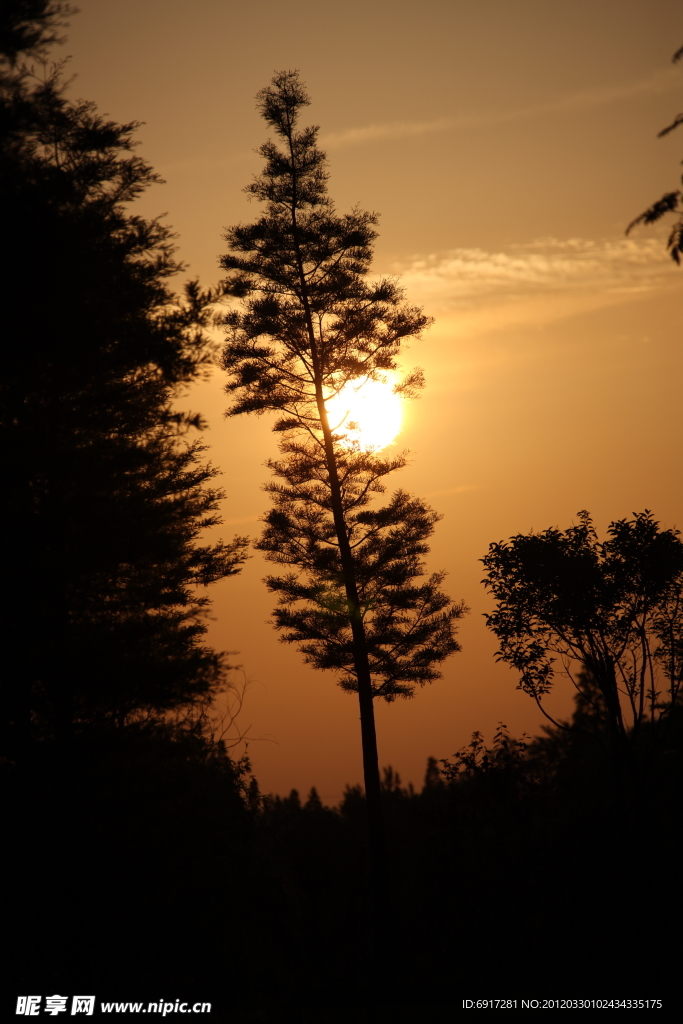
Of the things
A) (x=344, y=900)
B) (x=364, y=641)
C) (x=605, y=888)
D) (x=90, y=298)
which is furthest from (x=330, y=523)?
(x=344, y=900)

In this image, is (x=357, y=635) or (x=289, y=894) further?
(x=357, y=635)

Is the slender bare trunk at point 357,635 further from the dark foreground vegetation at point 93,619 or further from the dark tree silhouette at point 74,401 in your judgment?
the dark tree silhouette at point 74,401

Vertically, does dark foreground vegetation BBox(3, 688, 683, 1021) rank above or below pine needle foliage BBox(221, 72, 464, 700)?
below

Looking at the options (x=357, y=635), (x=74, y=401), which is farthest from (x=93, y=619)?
(x=357, y=635)

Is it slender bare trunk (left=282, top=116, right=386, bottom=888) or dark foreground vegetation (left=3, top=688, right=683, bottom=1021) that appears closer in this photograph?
dark foreground vegetation (left=3, top=688, right=683, bottom=1021)

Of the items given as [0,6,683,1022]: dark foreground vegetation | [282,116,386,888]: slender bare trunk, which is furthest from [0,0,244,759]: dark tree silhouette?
[282,116,386,888]: slender bare trunk

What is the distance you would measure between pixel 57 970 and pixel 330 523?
1181cm

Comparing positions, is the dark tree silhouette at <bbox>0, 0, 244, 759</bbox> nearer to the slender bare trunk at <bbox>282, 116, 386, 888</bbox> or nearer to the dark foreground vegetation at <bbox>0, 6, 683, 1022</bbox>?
the dark foreground vegetation at <bbox>0, 6, 683, 1022</bbox>

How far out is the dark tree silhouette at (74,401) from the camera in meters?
11.9

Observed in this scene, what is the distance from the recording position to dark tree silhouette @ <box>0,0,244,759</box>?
1186 centimetres

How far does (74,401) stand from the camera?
13.3 m

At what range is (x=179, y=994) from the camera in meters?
14.9

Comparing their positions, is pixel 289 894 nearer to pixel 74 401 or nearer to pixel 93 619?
pixel 93 619

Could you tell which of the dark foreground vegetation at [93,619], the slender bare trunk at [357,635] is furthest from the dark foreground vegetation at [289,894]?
the slender bare trunk at [357,635]
